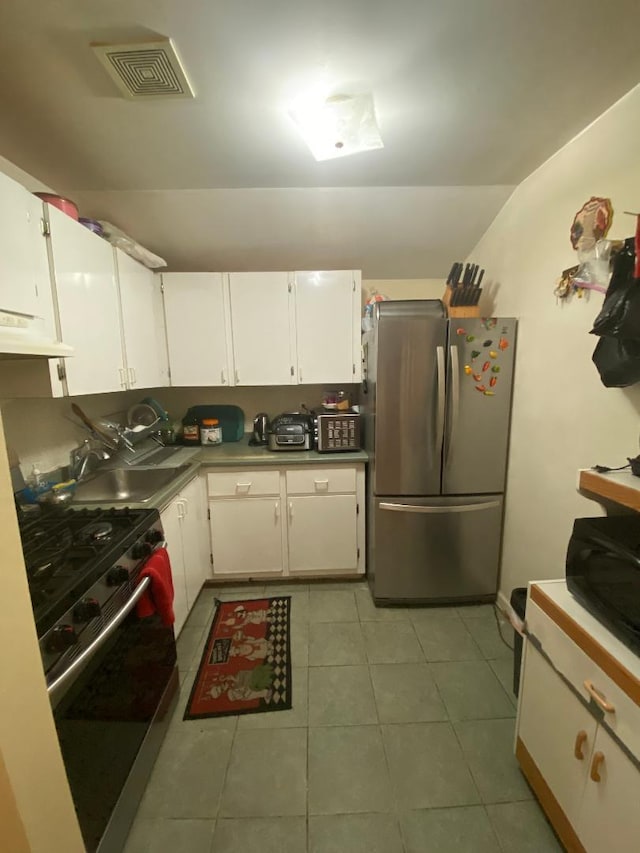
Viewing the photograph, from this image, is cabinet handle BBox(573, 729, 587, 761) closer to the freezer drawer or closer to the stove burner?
the freezer drawer

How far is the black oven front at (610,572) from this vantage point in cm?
85

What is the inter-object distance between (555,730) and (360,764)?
722 millimetres

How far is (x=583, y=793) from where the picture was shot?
2.95 feet

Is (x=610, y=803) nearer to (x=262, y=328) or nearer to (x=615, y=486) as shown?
(x=615, y=486)

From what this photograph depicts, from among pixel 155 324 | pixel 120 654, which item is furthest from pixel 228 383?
pixel 120 654

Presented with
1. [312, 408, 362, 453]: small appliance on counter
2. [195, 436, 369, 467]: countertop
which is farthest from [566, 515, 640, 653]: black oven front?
[312, 408, 362, 453]: small appliance on counter

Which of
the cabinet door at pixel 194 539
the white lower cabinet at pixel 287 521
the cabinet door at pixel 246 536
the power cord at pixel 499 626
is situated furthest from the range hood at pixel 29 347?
the power cord at pixel 499 626

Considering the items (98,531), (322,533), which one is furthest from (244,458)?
(98,531)

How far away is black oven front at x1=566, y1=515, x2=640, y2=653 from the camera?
85cm

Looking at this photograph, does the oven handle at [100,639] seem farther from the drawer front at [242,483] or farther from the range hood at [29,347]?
the drawer front at [242,483]

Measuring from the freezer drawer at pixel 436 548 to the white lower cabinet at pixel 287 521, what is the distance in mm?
237

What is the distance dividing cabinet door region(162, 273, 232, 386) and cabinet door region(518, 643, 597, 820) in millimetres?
2151

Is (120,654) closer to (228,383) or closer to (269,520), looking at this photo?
(269,520)

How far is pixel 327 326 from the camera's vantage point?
226cm
